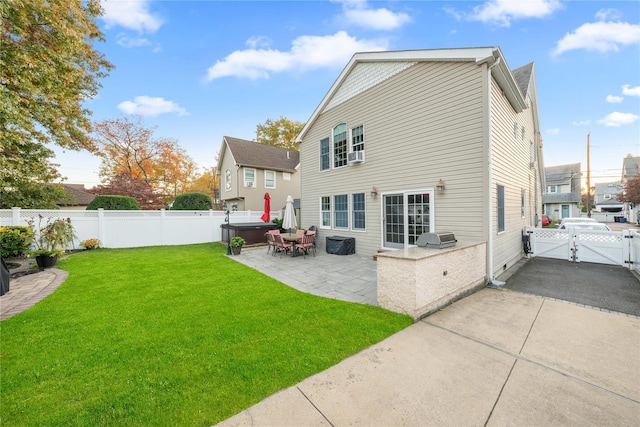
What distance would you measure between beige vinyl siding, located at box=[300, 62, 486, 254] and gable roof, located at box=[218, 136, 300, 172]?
9.87 metres

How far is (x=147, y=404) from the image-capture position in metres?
2.04

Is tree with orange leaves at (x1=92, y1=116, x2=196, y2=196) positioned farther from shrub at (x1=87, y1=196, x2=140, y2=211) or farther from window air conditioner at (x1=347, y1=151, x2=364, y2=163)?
window air conditioner at (x1=347, y1=151, x2=364, y2=163)

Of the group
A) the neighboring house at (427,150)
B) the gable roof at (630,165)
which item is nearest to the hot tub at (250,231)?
the neighboring house at (427,150)

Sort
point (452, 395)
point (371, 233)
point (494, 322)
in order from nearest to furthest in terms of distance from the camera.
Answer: point (452, 395)
point (494, 322)
point (371, 233)

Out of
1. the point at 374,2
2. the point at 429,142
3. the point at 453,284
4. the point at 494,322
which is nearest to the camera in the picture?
the point at 494,322

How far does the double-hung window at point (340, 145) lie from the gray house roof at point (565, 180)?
33.7 meters

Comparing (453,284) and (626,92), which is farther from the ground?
(626,92)

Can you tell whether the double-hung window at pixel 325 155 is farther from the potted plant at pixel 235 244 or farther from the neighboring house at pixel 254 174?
the neighboring house at pixel 254 174

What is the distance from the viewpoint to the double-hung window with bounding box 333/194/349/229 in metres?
9.87

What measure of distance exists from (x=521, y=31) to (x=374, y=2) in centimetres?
473

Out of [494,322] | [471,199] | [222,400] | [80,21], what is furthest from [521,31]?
[80,21]

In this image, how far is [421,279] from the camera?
384 centimetres

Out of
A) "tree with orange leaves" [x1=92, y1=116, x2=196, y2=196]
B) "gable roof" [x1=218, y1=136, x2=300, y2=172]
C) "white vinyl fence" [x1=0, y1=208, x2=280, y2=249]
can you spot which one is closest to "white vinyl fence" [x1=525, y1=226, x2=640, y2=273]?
"white vinyl fence" [x1=0, y1=208, x2=280, y2=249]

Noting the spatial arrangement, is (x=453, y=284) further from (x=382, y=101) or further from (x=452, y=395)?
(x=382, y=101)
